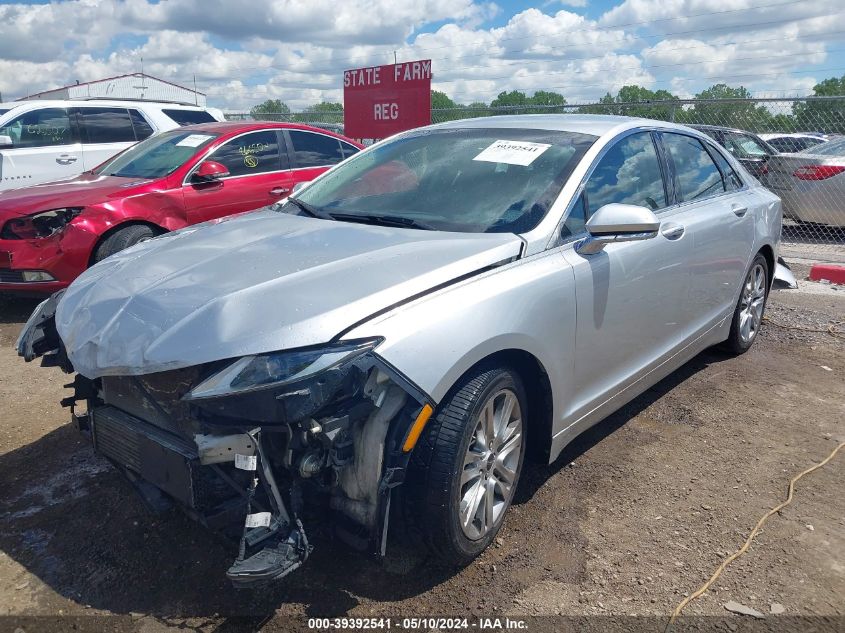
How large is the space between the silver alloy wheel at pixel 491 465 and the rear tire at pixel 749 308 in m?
2.72

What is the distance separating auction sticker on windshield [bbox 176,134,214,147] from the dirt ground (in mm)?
3526

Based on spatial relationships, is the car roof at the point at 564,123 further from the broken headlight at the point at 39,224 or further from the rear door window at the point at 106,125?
the rear door window at the point at 106,125

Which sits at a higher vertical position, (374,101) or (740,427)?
(374,101)

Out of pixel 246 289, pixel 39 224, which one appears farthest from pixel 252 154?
pixel 246 289

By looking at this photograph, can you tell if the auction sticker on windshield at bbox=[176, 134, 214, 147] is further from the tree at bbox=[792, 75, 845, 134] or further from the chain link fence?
the tree at bbox=[792, 75, 845, 134]

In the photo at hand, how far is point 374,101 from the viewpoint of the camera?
39.5ft

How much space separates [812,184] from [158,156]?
829cm

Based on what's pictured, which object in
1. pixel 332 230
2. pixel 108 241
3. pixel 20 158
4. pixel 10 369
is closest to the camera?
pixel 332 230

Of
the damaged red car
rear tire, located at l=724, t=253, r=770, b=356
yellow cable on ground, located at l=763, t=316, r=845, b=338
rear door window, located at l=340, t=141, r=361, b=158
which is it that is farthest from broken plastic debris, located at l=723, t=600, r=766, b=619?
rear door window, located at l=340, t=141, r=361, b=158

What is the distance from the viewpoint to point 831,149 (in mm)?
10109

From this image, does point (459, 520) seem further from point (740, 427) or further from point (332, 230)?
point (740, 427)

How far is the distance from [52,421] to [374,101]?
358 inches

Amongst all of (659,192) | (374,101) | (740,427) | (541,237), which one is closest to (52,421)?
(541,237)

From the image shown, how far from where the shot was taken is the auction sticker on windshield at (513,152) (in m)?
3.46
